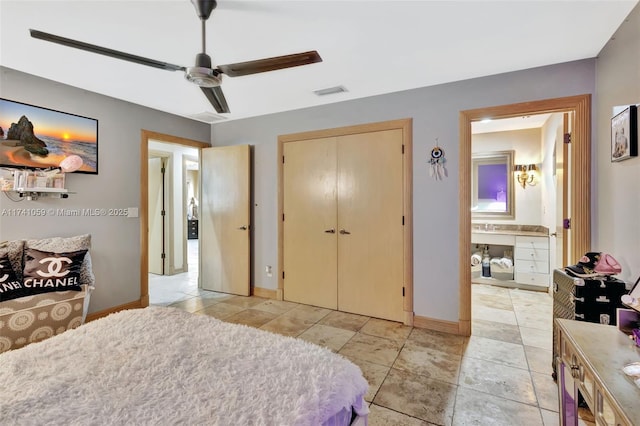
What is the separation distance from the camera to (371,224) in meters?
3.38

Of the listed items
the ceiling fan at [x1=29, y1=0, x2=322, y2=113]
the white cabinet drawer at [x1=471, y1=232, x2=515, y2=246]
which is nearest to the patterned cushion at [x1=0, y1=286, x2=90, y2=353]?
the ceiling fan at [x1=29, y1=0, x2=322, y2=113]

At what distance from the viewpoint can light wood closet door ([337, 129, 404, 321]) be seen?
324 centimetres

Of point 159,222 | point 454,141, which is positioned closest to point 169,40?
point 454,141

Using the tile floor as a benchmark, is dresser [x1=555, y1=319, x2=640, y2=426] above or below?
above

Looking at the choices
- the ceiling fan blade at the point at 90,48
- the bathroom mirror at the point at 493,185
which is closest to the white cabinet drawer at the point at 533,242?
the bathroom mirror at the point at 493,185

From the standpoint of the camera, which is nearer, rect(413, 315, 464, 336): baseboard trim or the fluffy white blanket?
the fluffy white blanket

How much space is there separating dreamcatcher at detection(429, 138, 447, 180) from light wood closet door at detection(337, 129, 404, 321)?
1.05 feet

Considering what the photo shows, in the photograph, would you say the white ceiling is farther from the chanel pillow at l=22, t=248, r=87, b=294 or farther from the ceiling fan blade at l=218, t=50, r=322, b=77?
the chanel pillow at l=22, t=248, r=87, b=294

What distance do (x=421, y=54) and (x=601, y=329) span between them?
2.16 meters

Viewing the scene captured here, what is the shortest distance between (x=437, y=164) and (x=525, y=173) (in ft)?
9.01

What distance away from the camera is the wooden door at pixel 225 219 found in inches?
163

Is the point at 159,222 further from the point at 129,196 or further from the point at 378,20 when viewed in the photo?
the point at 378,20

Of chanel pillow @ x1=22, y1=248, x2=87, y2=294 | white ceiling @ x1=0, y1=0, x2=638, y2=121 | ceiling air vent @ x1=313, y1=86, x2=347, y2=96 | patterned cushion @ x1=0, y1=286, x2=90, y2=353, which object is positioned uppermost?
ceiling air vent @ x1=313, y1=86, x2=347, y2=96

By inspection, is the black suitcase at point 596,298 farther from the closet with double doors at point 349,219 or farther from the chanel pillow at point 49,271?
the chanel pillow at point 49,271
